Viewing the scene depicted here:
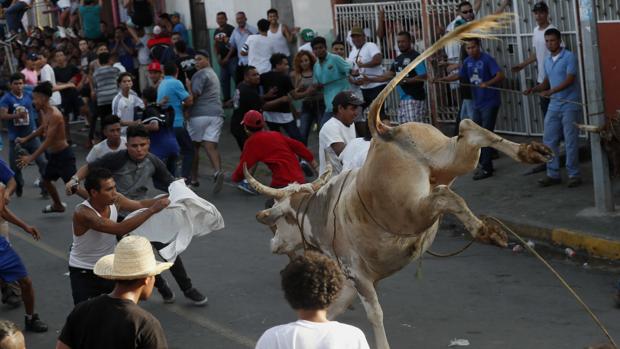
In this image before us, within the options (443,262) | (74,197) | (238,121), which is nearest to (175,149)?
(238,121)

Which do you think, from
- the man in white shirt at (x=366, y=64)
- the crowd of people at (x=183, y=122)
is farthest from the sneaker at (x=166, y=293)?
the man in white shirt at (x=366, y=64)

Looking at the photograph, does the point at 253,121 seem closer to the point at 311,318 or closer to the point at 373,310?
the point at 373,310

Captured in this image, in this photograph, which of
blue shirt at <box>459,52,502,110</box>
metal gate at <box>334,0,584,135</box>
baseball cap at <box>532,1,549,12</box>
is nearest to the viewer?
baseball cap at <box>532,1,549,12</box>

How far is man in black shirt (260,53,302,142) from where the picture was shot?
53.8 ft

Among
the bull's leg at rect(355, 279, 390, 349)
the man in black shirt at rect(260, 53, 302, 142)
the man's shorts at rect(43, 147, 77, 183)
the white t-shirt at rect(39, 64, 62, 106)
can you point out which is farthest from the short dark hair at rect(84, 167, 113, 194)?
the white t-shirt at rect(39, 64, 62, 106)

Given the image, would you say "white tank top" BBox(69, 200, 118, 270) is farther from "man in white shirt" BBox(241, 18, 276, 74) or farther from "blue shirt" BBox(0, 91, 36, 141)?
"man in white shirt" BBox(241, 18, 276, 74)

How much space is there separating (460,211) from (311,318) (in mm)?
1940

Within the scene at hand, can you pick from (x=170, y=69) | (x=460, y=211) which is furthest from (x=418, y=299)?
(x=170, y=69)

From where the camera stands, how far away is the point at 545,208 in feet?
42.3

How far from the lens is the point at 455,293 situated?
10312 millimetres

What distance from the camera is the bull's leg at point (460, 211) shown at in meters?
6.41

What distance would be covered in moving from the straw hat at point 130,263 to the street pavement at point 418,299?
2473 mm

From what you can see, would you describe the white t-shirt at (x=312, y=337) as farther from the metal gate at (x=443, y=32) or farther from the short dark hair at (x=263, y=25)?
the short dark hair at (x=263, y=25)

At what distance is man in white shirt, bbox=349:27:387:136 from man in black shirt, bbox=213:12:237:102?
4693 mm
